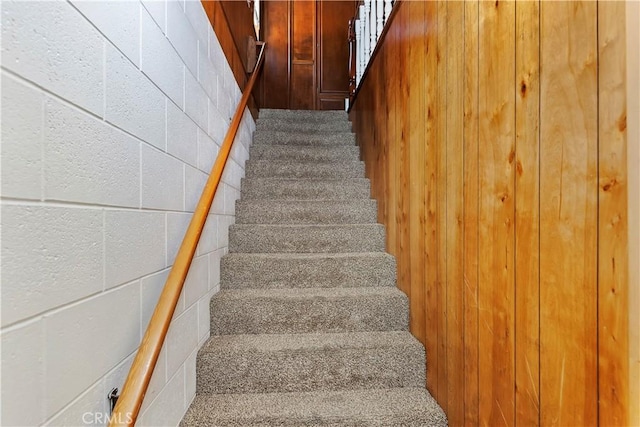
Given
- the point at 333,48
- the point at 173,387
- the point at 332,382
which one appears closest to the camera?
the point at 173,387

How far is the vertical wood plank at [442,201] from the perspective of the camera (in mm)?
1267

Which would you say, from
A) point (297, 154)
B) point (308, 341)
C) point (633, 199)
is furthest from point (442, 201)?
point (297, 154)

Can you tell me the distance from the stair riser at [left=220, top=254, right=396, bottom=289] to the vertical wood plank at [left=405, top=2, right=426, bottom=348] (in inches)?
10.4

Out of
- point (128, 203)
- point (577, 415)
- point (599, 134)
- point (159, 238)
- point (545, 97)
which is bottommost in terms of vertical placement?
point (577, 415)

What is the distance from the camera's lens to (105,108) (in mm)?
761

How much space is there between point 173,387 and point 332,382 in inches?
24.5

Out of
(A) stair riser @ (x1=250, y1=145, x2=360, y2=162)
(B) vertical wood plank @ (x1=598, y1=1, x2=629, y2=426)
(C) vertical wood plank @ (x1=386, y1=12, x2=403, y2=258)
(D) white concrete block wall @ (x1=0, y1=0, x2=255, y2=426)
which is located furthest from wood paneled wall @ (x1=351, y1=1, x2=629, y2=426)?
(A) stair riser @ (x1=250, y1=145, x2=360, y2=162)

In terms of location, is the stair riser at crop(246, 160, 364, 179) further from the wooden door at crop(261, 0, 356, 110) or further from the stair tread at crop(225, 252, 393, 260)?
the wooden door at crop(261, 0, 356, 110)

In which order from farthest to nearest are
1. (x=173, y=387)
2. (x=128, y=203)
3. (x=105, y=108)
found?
(x=173, y=387) < (x=128, y=203) < (x=105, y=108)

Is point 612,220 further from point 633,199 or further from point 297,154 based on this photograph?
point 297,154

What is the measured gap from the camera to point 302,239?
6.74 feet

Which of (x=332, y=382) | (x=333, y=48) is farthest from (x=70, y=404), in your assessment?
(x=333, y=48)

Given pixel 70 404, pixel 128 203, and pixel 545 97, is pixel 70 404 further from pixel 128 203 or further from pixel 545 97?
pixel 545 97

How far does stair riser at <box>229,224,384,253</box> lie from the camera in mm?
2055
